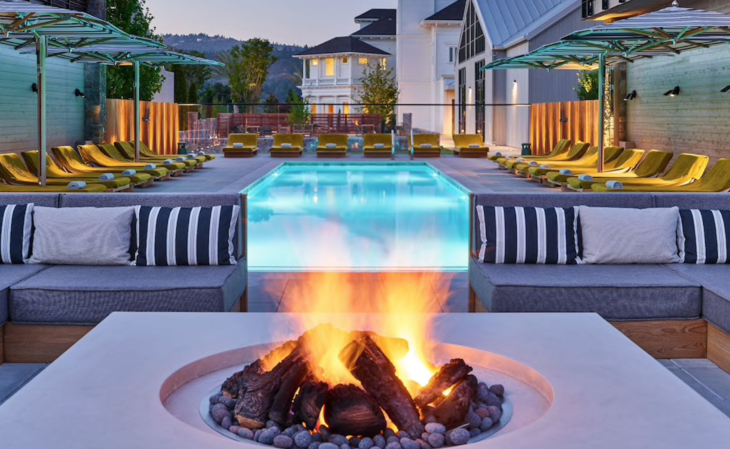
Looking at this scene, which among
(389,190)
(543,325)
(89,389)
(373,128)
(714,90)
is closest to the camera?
(89,389)

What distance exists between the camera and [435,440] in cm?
264

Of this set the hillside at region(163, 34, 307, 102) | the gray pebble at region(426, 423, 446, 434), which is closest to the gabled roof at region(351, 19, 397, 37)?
the hillside at region(163, 34, 307, 102)

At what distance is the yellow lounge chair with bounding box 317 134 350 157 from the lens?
23688 mm

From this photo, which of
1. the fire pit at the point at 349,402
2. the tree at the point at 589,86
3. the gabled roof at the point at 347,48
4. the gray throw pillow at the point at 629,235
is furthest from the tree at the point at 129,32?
the gabled roof at the point at 347,48

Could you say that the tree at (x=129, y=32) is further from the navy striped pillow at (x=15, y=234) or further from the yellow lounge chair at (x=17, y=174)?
the navy striped pillow at (x=15, y=234)

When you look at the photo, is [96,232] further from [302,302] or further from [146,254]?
[302,302]

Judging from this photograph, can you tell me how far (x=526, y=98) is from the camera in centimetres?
2709

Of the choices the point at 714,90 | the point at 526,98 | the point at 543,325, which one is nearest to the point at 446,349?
the point at 543,325

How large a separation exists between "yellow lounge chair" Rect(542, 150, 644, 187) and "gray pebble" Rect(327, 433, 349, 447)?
12.4 m

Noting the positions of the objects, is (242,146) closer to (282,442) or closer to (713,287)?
(713,287)

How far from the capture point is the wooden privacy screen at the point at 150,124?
1967 cm

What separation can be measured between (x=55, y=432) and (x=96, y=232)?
326cm

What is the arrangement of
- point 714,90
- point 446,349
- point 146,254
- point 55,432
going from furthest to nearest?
point 714,90 → point 146,254 → point 446,349 → point 55,432

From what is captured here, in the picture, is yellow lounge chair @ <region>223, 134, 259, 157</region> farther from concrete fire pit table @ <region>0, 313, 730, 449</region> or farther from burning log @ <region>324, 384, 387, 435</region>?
burning log @ <region>324, 384, 387, 435</region>
